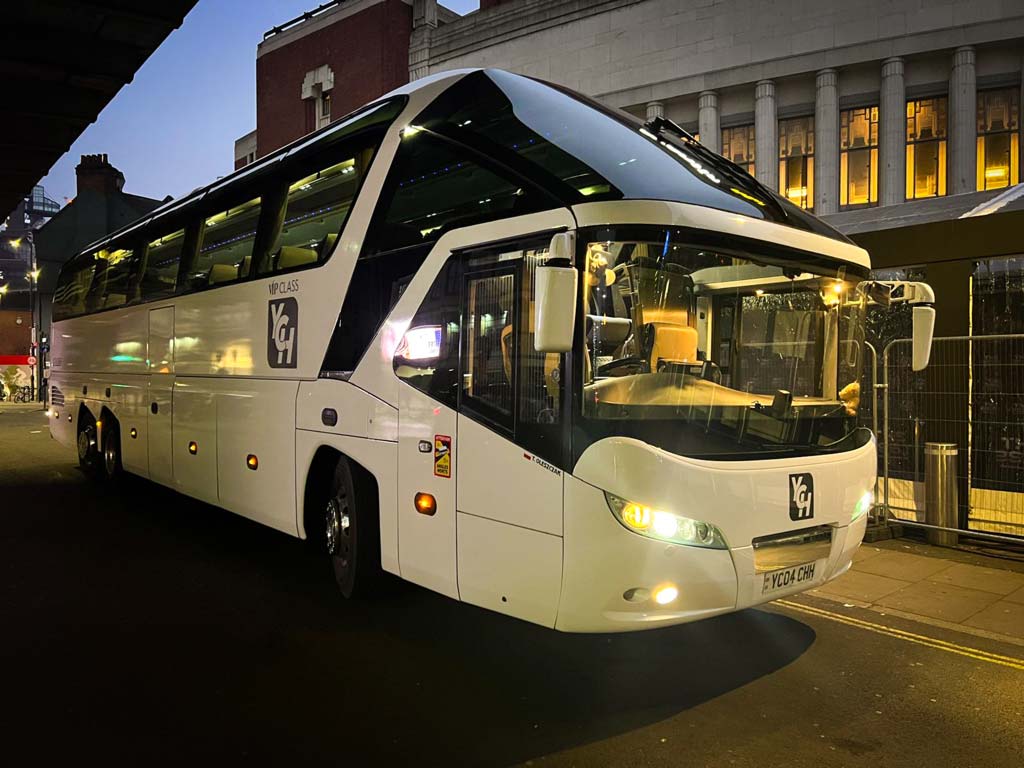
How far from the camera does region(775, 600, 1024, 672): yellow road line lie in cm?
519

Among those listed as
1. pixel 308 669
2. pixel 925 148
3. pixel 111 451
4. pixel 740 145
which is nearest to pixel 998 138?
pixel 925 148

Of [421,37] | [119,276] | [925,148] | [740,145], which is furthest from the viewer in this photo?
[421,37]

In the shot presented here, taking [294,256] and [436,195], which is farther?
[294,256]

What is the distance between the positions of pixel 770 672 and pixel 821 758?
1103mm

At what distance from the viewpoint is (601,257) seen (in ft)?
14.0

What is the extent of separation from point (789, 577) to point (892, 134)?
52.7ft

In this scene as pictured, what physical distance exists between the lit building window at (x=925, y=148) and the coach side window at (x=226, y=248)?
590 inches

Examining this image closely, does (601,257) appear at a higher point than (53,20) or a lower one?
lower

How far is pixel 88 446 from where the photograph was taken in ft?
41.2

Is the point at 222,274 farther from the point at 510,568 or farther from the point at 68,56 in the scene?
the point at 510,568

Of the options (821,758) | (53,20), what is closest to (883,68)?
(53,20)

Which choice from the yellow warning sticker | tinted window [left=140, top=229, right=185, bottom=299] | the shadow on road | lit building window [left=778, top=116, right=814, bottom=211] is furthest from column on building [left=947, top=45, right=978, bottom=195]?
the yellow warning sticker

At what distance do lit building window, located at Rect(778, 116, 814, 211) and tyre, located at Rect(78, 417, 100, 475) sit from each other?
15.1 meters

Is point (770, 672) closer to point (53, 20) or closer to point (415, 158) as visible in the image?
point (415, 158)
